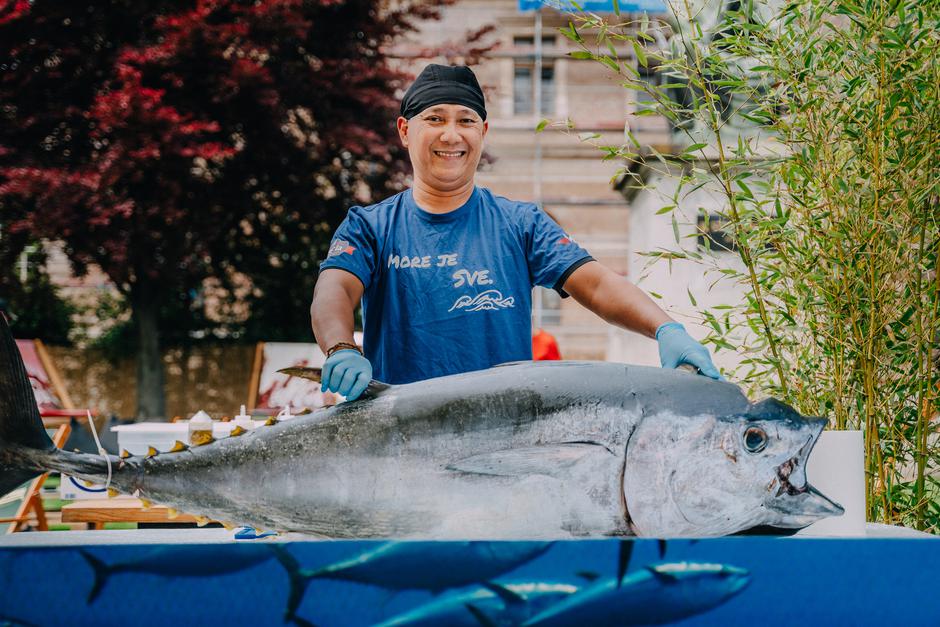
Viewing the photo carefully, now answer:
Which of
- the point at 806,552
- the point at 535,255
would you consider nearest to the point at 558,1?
the point at 535,255

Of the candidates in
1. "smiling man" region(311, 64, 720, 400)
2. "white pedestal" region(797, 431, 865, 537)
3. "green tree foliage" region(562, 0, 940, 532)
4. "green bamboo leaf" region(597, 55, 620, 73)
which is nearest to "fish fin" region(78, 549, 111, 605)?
"smiling man" region(311, 64, 720, 400)

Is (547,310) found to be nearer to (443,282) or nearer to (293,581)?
(443,282)

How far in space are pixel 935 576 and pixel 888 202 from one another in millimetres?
1104

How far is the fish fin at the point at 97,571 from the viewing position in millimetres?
1006

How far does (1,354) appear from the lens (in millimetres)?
1140

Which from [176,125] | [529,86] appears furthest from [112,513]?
[529,86]

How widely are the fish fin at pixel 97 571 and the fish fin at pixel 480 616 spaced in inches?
17.5

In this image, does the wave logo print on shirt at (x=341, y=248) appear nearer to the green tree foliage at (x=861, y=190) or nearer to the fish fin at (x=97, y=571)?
the green tree foliage at (x=861, y=190)

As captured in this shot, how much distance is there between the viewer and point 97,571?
39.6 inches

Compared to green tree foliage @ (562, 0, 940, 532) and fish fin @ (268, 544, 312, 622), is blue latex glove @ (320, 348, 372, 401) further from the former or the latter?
green tree foliage @ (562, 0, 940, 532)

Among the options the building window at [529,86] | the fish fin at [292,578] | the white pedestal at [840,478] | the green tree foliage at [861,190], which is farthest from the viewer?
the building window at [529,86]

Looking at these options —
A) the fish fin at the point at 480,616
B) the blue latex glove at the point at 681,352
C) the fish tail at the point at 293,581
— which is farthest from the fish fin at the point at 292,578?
the blue latex glove at the point at 681,352

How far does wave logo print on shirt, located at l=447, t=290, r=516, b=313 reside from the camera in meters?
1.75

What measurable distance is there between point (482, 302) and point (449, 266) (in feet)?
0.35
